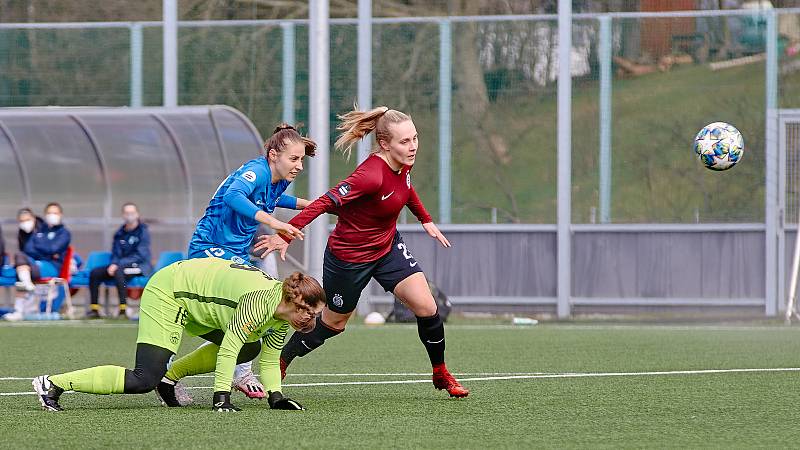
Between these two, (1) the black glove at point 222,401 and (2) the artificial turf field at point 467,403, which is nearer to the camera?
(2) the artificial turf field at point 467,403

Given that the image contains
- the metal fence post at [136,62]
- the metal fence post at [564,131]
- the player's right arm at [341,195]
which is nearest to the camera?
the player's right arm at [341,195]

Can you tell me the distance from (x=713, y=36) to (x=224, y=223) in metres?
13.5

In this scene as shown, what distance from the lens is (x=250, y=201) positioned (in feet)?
26.3

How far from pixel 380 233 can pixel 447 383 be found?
0.98m

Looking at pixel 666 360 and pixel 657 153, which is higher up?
pixel 657 153

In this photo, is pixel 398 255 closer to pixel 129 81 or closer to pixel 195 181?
pixel 195 181

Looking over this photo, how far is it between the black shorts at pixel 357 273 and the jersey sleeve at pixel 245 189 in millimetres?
689

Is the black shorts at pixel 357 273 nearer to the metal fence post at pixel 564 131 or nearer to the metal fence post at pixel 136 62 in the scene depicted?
the metal fence post at pixel 564 131

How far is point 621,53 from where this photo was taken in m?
20.5

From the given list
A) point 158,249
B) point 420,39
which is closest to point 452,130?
point 420,39

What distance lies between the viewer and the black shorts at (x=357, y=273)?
8469 mm

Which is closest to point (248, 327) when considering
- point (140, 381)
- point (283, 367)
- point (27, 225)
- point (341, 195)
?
point (140, 381)

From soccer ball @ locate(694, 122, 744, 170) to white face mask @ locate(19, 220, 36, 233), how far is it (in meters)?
9.32

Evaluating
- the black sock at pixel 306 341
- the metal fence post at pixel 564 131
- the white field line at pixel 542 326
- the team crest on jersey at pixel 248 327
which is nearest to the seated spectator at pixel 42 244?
the white field line at pixel 542 326
